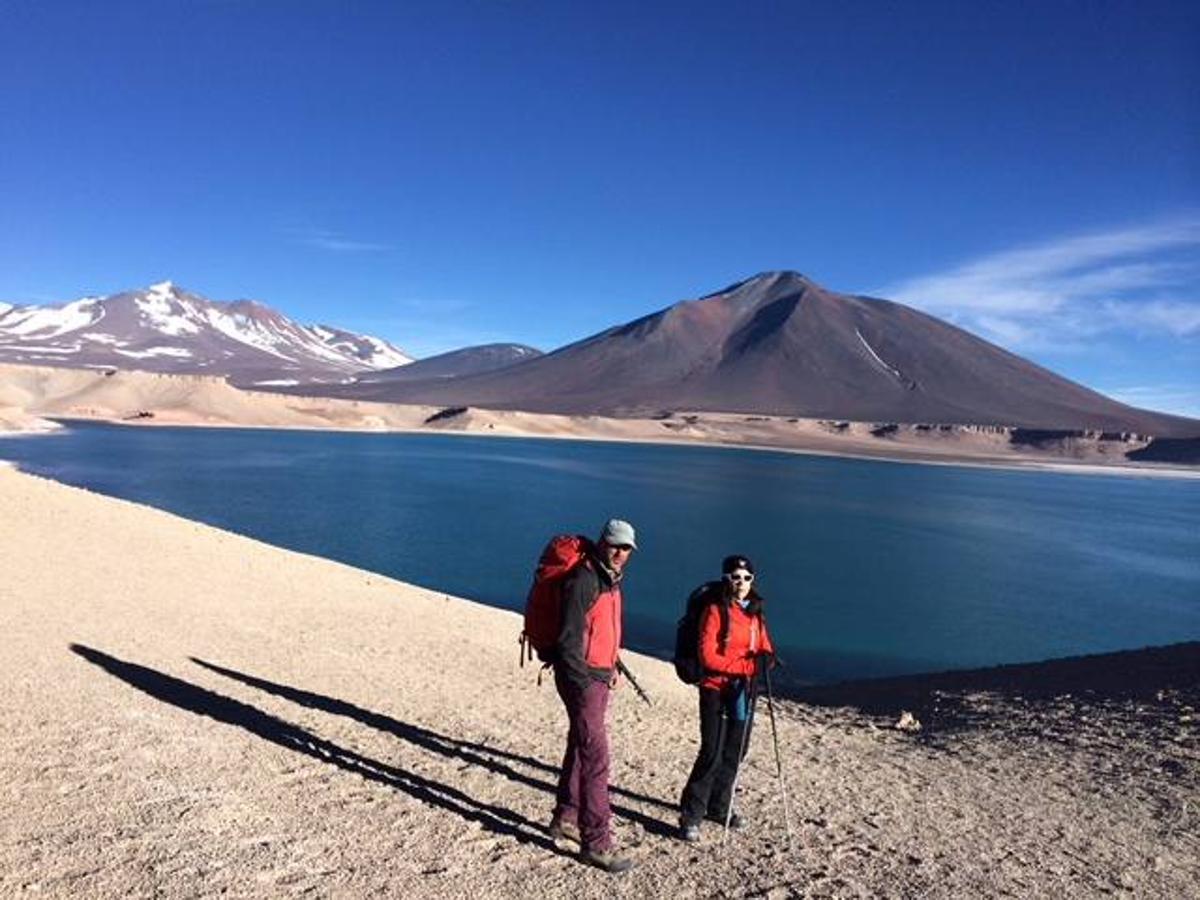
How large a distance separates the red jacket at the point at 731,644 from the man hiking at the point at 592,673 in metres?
0.53

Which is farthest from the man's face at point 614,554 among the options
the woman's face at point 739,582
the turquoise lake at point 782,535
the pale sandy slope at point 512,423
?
the pale sandy slope at point 512,423

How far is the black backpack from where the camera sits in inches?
185

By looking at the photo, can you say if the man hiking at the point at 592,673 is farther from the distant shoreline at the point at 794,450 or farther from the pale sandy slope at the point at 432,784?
the distant shoreline at the point at 794,450

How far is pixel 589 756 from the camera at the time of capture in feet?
14.4

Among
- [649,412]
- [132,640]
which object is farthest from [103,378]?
[132,640]

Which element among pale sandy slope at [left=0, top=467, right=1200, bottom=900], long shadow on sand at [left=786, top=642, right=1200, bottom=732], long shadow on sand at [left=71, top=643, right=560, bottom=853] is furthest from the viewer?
long shadow on sand at [left=786, top=642, right=1200, bottom=732]

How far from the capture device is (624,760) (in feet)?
21.1

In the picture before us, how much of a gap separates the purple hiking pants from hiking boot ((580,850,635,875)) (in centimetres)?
3

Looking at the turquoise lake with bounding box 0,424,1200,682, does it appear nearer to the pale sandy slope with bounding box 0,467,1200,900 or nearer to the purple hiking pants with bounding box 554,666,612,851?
the pale sandy slope with bounding box 0,467,1200,900

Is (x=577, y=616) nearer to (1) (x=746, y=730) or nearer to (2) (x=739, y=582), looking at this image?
(2) (x=739, y=582)

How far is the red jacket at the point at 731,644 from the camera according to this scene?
469cm

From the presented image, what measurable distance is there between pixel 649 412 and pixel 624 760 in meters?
166

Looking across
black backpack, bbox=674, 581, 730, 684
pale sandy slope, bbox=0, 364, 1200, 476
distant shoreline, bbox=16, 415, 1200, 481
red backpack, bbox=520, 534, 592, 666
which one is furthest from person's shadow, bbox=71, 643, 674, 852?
pale sandy slope, bbox=0, 364, 1200, 476

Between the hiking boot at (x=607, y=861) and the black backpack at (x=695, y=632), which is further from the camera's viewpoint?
the black backpack at (x=695, y=632)
